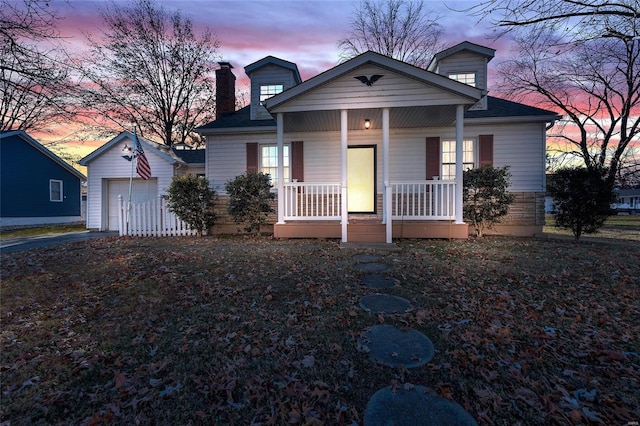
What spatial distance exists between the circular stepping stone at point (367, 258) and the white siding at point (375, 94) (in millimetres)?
3852

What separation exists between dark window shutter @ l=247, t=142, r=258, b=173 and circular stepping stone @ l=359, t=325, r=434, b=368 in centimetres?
841

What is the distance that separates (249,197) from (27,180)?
1760 cm

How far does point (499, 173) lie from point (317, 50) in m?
9.59

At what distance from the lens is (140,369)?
231 cm

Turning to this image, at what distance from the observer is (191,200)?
899cm

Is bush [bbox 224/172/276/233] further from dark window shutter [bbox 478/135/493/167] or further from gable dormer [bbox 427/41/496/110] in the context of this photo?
gable dormer [bbox 427/41/496/110]

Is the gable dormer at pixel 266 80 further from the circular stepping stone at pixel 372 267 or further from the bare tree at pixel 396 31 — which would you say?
the bare tree at pixel 396 31

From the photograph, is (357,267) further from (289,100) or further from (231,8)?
(231,8)

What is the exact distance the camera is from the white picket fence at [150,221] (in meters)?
9.43

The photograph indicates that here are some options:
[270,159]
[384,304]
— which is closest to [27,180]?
[270,159]

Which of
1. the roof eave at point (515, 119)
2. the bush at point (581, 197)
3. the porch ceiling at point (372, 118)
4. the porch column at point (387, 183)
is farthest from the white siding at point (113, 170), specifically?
the bush at point (581, 197)

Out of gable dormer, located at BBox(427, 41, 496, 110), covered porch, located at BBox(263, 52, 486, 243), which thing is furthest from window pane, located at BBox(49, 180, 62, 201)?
gable dormer, located at BBox(427, 41, 496, 110)

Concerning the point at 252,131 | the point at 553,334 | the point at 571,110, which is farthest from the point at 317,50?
the point at 571,110

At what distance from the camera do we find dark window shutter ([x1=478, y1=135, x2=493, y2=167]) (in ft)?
30.3
